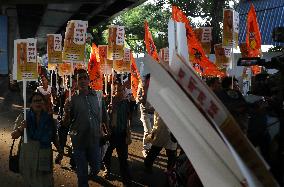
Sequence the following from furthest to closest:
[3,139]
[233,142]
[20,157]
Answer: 1. [3,139]
2. [20,157]
3. [233,142]

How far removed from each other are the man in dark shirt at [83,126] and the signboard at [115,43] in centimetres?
495

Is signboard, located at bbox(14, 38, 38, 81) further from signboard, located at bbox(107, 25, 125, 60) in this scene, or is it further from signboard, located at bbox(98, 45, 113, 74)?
signboard, located at bbox(98, 45, 113, 74)

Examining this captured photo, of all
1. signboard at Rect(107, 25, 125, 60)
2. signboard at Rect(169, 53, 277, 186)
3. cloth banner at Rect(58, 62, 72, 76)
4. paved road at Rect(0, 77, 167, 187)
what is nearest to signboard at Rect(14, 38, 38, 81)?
paved road at Rect(0, 77, 167, 187)

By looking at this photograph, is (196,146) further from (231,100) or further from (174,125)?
(231,100)

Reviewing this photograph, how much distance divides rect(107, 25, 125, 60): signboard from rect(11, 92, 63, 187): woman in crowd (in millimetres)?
5850

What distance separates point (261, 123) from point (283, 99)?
290mm

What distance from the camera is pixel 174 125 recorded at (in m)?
1.72

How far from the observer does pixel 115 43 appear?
1141 cm

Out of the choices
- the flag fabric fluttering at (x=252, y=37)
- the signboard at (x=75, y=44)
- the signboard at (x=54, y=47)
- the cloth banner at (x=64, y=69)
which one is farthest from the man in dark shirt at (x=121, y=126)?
the cloth banner at (x=64, y=69)

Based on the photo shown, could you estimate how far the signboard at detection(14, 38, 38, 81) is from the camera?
6863mm

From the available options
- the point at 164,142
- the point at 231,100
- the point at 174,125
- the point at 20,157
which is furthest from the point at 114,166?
the point at 174,125

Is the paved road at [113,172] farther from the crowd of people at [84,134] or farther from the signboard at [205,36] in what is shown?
the signboard at [205,36]

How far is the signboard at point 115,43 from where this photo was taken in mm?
11359

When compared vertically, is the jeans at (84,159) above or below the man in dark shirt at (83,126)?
below
